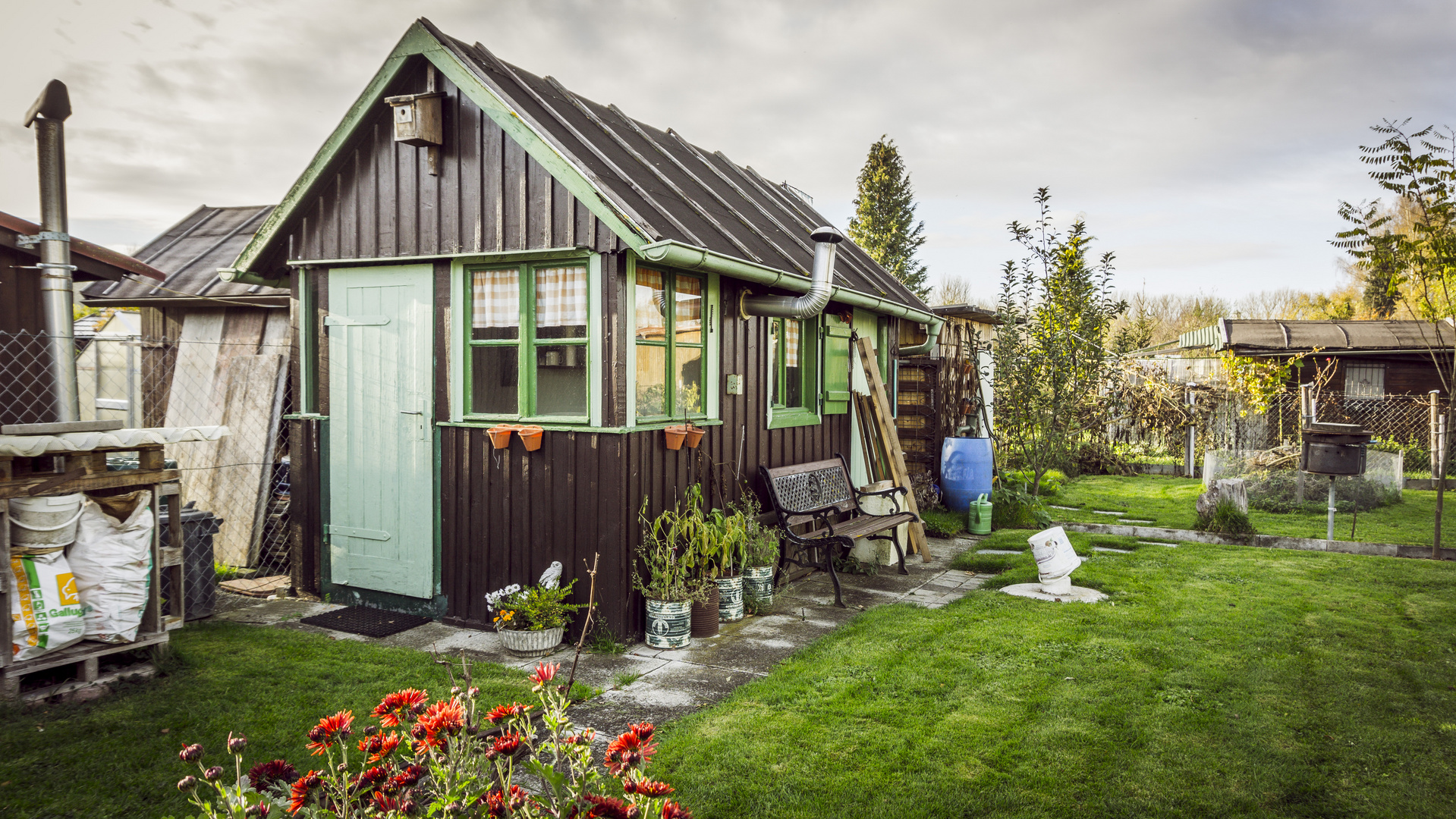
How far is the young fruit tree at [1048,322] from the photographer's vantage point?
988 cm

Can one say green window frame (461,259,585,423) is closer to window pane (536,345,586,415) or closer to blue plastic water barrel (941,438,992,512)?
window pane (536,345,586,415)

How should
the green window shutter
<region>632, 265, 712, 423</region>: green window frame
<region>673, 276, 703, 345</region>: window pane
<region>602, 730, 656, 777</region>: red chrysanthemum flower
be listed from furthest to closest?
the green window shutter → <region>673, 276, 703, 345</region>: window pane → <region>632, 265, 712, 423</region>: green window frame → <region>602, 730, 656, 777</region>: red chrysanthemum flower

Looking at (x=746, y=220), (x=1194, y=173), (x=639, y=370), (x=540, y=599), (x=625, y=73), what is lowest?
(x=540, y=599)

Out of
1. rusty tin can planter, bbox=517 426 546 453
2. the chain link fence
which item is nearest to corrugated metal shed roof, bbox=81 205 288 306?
the chain link fence

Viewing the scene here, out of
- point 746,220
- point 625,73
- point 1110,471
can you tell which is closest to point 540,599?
point 746,220

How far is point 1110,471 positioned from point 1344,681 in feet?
36.6

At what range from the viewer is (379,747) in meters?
1.93

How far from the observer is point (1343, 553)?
837 centimetres

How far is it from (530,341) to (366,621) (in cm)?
246

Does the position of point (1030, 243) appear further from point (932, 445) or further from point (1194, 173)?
point (1194, 173)

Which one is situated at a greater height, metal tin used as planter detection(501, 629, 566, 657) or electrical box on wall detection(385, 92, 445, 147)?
electrical box on wall detection(385, 92, 445, 147)

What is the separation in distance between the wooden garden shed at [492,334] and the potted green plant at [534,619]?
0.87ft

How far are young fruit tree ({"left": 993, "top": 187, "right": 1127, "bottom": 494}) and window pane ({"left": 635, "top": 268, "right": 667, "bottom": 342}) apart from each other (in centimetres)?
575

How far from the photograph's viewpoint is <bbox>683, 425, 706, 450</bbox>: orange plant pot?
603 cm
